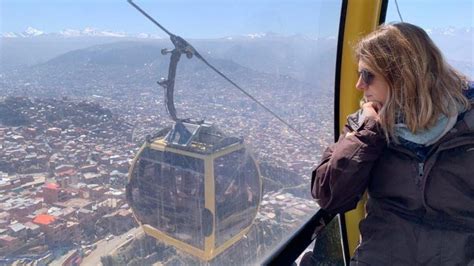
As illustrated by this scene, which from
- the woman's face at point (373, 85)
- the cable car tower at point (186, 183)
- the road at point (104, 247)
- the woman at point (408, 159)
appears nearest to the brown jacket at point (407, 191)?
the woman at point (408, 159)

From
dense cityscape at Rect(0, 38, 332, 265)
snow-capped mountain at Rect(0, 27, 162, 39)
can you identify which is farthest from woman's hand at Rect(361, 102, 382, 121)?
snow-capped mountain at Rect(0, 27, 162, 39)

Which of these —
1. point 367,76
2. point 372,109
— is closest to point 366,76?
point 367,76

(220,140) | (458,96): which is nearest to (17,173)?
(220,140)

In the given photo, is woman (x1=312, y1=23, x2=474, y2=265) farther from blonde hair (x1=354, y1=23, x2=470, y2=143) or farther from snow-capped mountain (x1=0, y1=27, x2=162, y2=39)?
snow-capped mountain (x1=0, y1=27, x2=162, y2=39)

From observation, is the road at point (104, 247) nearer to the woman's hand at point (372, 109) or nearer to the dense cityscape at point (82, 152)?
the dense cityscape at point (82, 152)

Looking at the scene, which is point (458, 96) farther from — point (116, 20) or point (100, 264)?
point (100, 264)

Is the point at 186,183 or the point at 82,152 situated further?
the point at 186,183

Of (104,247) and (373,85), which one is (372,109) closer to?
(373,85)
